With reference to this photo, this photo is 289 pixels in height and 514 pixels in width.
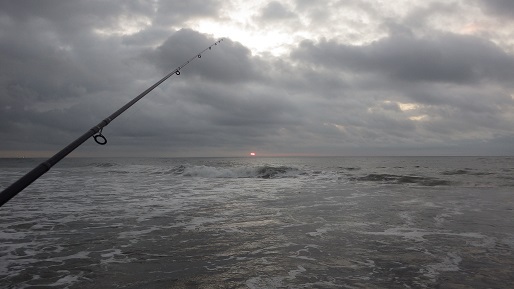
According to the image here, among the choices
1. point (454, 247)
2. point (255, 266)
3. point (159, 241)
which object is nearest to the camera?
point (255, 266)

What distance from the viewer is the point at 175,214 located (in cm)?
962

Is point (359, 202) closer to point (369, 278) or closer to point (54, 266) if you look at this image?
point (369, 278)

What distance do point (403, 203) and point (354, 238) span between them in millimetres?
6314

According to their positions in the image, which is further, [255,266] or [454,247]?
[454,247]

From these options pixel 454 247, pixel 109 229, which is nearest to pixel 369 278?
pixel 454 247

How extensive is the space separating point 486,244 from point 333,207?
16.4 ft

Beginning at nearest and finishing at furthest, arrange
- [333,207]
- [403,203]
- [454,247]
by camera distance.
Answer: [454,247] < [333,207] < [403,203]

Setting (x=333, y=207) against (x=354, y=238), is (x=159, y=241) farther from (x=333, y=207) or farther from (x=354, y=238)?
(x=333, y=207)

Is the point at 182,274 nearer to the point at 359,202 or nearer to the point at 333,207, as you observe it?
the point at 333,207

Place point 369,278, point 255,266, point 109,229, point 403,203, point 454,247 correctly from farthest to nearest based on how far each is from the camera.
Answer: point 403,203 < point 109,229 < point 454,247 < point 255,266 < point 369,278

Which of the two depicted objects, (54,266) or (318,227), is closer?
(54,266)

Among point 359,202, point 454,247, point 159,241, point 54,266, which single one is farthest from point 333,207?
point 54,266

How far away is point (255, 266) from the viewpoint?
488 centimetres

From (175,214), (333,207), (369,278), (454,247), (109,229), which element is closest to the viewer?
(369,278)
